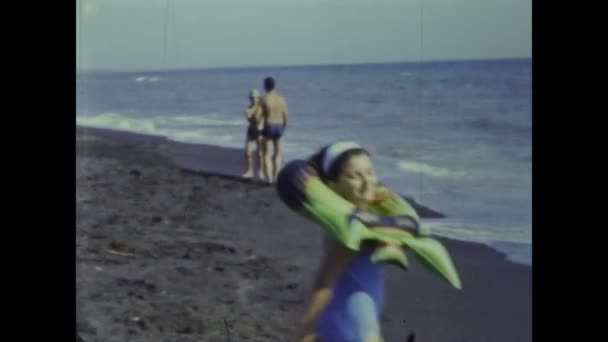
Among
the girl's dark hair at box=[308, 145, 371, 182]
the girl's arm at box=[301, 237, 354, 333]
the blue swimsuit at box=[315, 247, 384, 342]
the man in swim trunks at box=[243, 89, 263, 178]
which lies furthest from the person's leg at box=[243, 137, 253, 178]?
the blue swimsuit at box=[315, 247, 384, 342]

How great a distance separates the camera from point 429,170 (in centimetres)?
344

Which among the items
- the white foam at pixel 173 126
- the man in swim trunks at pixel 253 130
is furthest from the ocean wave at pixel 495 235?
the white foam at pixel 173 126

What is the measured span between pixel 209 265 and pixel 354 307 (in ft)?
1.90

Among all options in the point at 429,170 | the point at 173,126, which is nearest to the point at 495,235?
the point at 429,170

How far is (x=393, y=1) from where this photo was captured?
11.4 ft

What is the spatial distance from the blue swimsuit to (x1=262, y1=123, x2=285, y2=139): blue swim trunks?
21.4 inches

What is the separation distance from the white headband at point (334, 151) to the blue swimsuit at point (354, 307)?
13.4 inches

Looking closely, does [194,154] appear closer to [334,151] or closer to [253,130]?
[253,130]

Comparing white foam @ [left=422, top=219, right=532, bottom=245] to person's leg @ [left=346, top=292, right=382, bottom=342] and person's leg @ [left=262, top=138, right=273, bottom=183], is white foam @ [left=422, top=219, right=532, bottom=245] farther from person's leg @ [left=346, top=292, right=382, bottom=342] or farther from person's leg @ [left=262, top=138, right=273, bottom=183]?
person's leg @ [left=262, top=138, right=273, bottom=183]

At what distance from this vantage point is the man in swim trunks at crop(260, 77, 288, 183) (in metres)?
3.47
